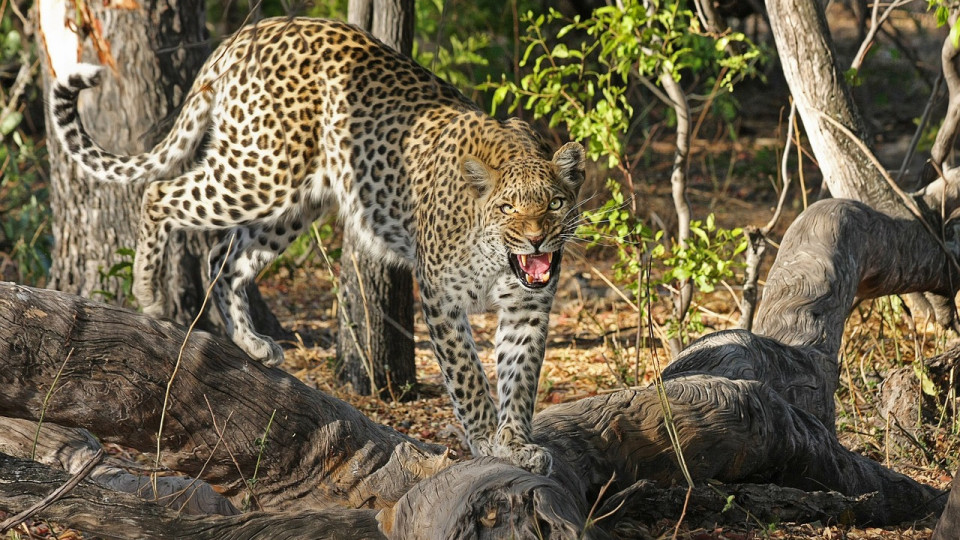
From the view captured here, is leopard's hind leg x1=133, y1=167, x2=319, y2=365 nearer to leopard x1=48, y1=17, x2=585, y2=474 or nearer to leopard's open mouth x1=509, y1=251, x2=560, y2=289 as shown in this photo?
leopard x1=48, y1=17, x2=585, y2=474

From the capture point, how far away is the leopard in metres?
5.12

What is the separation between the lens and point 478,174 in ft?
16.3

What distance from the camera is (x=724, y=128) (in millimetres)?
15398

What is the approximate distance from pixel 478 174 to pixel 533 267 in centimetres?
50

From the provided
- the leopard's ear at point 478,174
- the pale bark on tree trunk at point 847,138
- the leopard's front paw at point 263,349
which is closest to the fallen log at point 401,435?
the pale bark on tree trunk at point 847,138

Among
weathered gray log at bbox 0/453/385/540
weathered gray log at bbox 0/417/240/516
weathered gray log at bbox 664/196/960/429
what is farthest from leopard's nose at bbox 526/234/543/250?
weathered gray log at bbox 0/417/240/516

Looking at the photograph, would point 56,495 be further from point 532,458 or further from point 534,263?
point 534,263

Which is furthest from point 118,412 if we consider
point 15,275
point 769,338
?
point 15,275

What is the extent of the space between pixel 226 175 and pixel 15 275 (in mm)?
4864

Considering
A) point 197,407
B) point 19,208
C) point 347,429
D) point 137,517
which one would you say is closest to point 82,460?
point 197,407

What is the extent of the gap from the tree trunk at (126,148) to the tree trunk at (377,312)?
38.8 inches

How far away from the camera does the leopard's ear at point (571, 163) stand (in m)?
4.80

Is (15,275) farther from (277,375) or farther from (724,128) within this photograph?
(724,128)

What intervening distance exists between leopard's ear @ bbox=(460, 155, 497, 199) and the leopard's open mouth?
36cm
